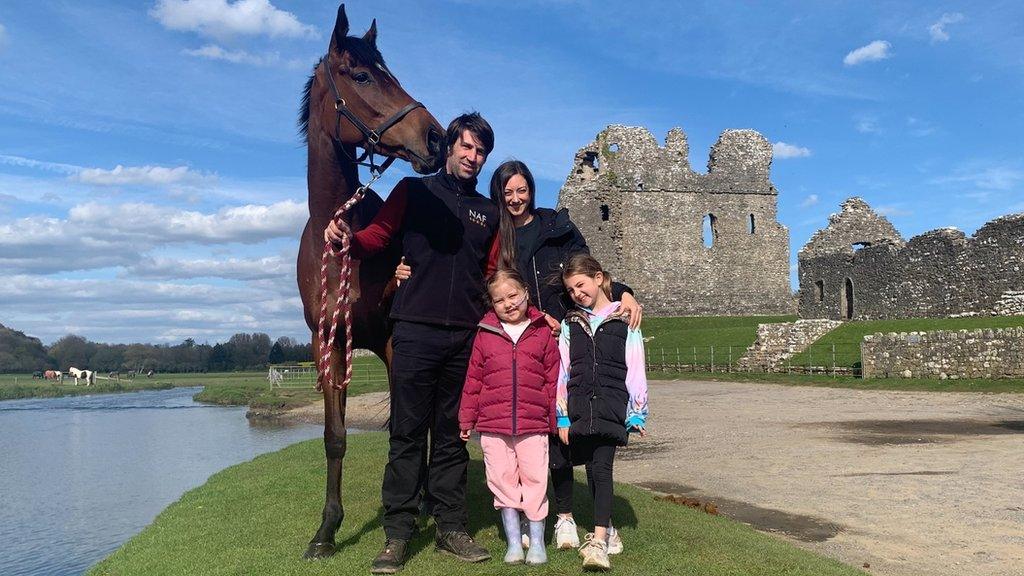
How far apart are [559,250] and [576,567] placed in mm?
1939

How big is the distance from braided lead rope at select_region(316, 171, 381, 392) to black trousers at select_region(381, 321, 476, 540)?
0.93 feet

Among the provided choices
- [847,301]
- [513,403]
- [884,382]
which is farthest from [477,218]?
[847,301]

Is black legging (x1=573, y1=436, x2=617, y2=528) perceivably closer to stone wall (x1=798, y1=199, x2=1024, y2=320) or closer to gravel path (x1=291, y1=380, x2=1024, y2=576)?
gravel path (x1=291, y1=380, x2=1024, y2=576)

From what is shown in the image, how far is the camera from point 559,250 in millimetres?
5008

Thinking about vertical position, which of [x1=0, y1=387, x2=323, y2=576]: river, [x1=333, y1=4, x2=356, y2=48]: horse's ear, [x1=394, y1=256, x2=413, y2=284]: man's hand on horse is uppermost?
[x1=333, y1=4, x2=356, y2=48]: horse's ear

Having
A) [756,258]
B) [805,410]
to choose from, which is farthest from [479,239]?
[756,258]

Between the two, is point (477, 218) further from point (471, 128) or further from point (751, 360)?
point (751, 360)

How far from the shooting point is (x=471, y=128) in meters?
4.50

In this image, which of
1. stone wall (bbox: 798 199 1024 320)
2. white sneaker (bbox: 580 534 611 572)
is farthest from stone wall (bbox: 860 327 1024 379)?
white sneaker (bbox: 580 534 611 572)

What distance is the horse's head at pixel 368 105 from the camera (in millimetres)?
4094

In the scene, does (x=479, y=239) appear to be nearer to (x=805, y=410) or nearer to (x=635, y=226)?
(x=805, y=410)

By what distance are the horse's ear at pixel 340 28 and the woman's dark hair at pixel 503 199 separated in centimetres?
121

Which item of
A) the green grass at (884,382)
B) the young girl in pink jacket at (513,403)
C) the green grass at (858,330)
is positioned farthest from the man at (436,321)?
the green grass at (858,330)

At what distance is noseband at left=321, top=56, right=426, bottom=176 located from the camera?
4191 millimetres
